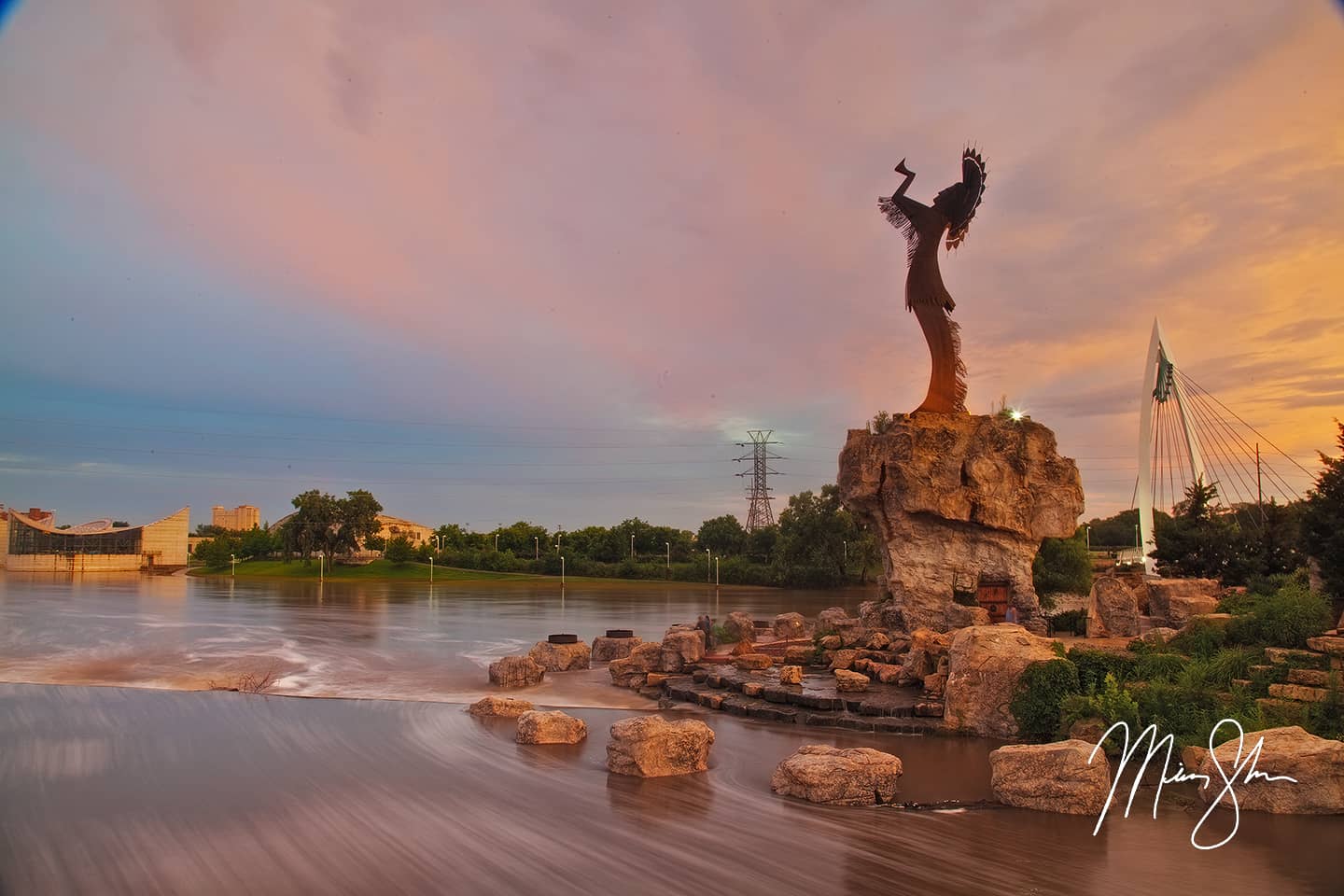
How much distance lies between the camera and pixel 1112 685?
543 inches

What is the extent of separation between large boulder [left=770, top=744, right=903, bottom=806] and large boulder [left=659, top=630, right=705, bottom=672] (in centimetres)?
984

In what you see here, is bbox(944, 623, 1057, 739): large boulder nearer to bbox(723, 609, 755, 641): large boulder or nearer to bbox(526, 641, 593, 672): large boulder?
bbox(526, 641, 593, 672): large boulder

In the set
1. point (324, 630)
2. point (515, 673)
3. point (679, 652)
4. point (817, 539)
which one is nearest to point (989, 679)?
point (679, 652)

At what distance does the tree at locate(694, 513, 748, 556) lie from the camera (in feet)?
324

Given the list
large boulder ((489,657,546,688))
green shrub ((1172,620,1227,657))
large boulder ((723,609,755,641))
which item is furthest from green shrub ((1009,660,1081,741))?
large boulder ((723,609,755,641))

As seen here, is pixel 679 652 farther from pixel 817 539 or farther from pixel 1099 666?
pixel 817 539

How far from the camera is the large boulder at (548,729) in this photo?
14.7 meters

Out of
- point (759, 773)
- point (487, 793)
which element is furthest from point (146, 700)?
A: point (759, 773)

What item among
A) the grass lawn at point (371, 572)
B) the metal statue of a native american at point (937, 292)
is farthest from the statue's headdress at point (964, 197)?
the grass lawn at point (371, 572)

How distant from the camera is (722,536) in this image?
98.8 meters

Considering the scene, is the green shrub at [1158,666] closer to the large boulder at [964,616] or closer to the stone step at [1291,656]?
the stone step at [1291,656]

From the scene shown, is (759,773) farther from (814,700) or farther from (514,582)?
(514,582)

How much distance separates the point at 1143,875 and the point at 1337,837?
118 inches

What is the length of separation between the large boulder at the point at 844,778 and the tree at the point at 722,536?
86518 mm
